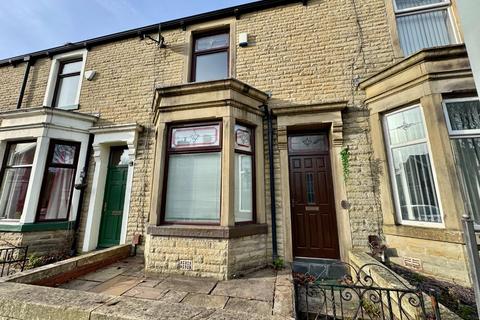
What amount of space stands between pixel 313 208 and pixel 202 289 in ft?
A: 8.75

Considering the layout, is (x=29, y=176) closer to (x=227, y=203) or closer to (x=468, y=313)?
(x=227, y=203)

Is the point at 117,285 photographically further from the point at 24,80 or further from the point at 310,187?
the point at 24,80

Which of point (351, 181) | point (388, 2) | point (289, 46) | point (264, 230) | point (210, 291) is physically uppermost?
point (388, 2)

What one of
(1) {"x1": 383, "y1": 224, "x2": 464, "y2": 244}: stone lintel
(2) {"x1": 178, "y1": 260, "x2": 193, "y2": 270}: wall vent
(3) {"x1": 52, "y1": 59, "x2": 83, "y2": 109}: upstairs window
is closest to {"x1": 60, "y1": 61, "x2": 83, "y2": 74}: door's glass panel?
(3) {"x1": 52, "y1": 59, "x2": 83, "y2": 109}: upstairs window

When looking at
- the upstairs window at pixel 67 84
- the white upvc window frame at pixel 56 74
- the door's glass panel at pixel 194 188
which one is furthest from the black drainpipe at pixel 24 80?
the door's glass panel at pixel 194 188

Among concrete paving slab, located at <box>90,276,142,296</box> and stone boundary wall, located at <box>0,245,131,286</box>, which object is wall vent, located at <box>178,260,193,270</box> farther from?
stone boundary wall, located at <box>0,245,131,286</box>

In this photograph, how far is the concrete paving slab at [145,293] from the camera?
120 inches

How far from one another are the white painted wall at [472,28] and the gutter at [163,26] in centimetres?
490

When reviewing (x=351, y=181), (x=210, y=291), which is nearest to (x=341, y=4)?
(x=351, y=181)

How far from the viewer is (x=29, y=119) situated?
18.2 feet

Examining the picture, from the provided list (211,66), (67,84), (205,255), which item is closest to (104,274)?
(205,255)

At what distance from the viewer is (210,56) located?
6.04m

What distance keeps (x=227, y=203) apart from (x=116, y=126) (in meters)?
3.89

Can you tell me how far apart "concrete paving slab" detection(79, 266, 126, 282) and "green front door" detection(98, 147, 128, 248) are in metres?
1.43
